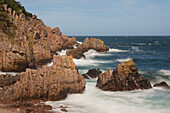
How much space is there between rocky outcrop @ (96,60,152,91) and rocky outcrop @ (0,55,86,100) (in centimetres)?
528

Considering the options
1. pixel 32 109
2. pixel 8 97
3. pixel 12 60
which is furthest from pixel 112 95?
pixel 12 60

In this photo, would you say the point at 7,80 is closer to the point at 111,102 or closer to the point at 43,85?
the point at 43,85

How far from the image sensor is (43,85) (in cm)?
2056

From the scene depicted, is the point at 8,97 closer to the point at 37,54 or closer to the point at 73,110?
the point at 73,110

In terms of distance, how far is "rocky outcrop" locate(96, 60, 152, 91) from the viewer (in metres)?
25.8

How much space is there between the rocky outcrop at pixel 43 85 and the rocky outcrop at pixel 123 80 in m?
5.28

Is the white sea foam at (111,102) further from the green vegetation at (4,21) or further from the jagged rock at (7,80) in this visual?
the green vegetation at (4,21)

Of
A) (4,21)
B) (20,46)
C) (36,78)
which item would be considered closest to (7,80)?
(36,78)

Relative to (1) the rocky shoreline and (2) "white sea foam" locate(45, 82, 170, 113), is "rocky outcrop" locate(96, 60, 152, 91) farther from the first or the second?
(2) "white sea foam" locate(45, 82, 170, 113)

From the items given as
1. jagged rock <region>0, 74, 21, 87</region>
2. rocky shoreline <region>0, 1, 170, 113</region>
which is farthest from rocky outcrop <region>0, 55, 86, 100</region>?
jagged rock <region>0, 74, 21, 87</region>

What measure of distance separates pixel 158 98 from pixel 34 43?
30.7 metres

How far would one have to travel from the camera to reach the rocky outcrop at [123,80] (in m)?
25.8

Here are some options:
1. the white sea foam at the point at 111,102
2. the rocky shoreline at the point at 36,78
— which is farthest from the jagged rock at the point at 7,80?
the white sea foam at the point at 111,102

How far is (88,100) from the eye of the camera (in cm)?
2178
